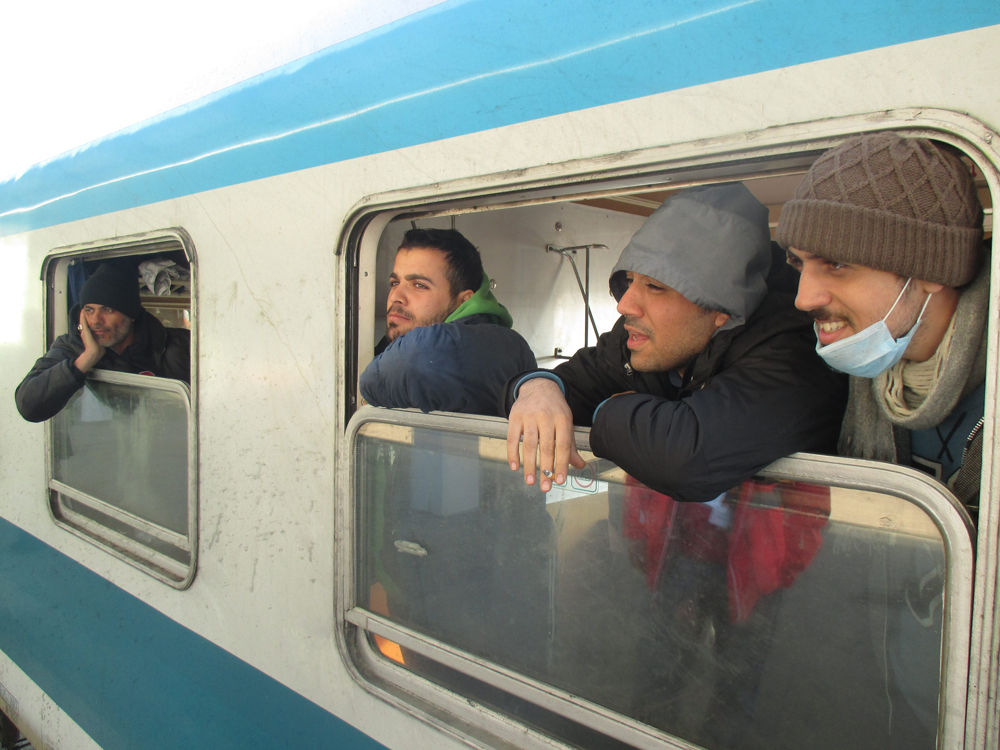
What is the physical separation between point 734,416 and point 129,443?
2354mm

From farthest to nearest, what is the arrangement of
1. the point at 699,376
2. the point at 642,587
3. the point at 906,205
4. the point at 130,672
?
the point at 130,672
the point at 699,376
the point at 642,587
the point at 906,205

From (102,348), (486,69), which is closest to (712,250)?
(486,69)

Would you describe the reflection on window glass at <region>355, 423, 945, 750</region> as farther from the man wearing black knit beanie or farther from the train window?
the man wearing black knit beanie

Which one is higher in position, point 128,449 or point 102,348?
point 102,348

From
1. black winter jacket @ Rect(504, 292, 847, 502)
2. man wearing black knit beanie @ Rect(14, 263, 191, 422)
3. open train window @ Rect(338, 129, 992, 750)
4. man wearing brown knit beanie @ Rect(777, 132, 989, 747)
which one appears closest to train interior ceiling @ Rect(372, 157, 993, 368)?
open train window @ Rect(338, 129, 992, 750)

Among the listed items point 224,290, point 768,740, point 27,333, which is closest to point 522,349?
point 224,290

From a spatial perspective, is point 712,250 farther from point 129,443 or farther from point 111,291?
point 111,291

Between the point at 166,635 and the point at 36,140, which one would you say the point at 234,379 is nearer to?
the point at 166,635

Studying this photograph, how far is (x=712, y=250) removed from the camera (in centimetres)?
131

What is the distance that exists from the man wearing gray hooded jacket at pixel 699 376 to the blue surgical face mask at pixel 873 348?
0.47ft

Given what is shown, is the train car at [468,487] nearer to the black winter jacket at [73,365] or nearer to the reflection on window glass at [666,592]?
the reflection on window glass at [666,592]

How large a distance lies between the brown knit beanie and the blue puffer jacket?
798 mm

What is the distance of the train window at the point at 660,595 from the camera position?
917 millimetres

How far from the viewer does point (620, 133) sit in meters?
1.14
